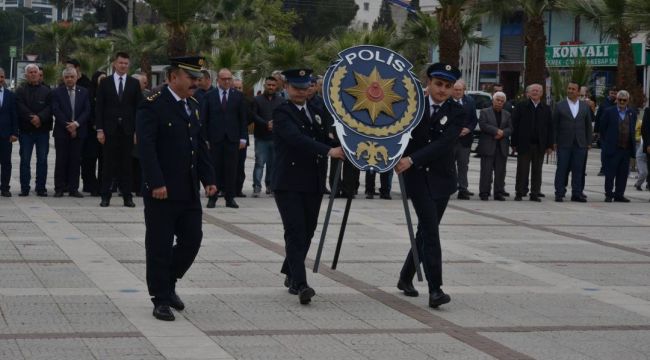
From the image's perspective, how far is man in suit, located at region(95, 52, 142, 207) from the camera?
1766 cm

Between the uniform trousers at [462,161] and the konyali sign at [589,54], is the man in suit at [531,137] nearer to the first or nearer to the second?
the uniform trousers at [462,161]

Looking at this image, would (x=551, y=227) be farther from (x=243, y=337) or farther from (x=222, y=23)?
(x=222, y=23)

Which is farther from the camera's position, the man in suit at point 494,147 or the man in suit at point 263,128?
the man in suit at point 494,147

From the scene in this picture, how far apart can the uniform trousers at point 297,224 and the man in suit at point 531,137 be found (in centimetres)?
1109

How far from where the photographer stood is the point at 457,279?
37.9 ft

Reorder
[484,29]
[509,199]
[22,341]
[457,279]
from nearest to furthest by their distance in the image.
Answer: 1. [22,341]
2. [457,279]
3. [509,199]
4. [484,29]

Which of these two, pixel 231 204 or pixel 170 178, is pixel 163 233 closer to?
pixel 170 178

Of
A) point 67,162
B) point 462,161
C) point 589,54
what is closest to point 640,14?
point 462,161

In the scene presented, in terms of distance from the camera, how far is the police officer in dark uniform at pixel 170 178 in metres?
9.16

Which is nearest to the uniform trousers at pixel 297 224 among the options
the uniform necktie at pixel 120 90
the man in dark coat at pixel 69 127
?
the uniform necktie at pixel 120 90

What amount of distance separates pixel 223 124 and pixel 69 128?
2.30m

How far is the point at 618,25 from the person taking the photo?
33.2 meters

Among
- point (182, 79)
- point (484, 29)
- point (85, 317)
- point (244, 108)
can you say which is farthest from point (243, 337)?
point (484, 29)

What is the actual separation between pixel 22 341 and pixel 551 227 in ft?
31.8
